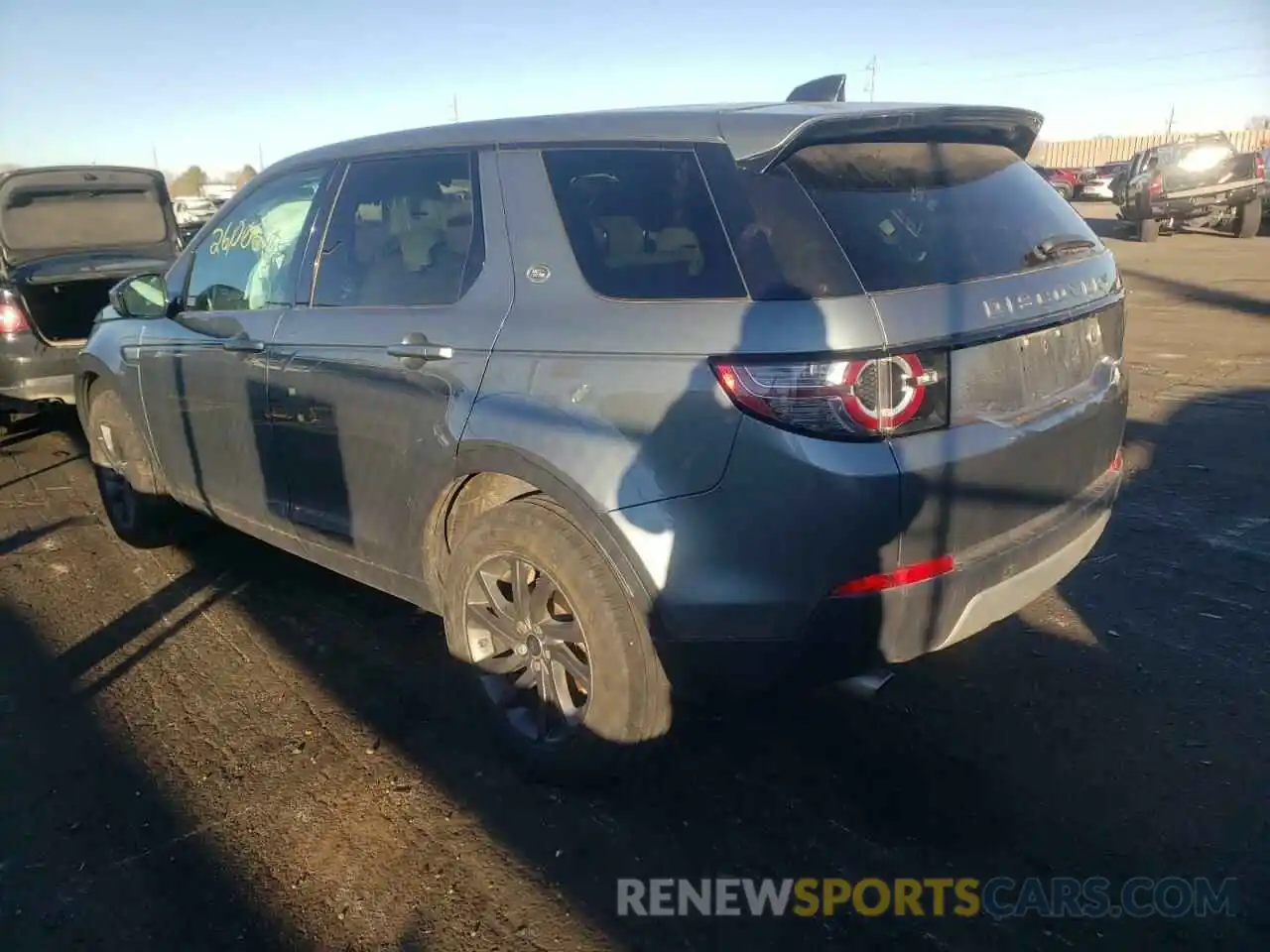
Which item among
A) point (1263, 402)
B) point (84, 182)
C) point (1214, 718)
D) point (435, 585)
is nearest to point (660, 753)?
point (435, 585)

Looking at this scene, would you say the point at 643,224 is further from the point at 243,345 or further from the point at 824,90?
the point at 243,345

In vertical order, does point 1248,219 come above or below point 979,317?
below

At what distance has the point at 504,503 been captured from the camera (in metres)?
2.98

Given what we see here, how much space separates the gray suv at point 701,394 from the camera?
2346mm

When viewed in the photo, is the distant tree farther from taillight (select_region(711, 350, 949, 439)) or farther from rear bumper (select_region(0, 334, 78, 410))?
taillight (select_region(711, 350, 949, 439))

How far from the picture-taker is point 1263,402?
6.82 meters

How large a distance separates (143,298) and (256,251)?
3.11 ft

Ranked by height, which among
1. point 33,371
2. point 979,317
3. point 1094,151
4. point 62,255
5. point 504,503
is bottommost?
point 1094,151

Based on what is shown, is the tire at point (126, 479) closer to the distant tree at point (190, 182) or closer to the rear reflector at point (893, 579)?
the rear reflector at point (893, 579)

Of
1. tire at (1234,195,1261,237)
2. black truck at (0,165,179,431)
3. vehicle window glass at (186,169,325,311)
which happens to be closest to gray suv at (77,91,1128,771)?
vehicle window glass at (186,169,325,311)

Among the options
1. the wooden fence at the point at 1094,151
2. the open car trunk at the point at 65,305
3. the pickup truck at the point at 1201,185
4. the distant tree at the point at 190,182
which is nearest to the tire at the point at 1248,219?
the pickup truck at the point at 1201,185

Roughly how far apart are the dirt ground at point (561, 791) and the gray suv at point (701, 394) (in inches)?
15.2

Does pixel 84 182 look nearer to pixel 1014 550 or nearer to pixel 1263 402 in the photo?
pixel 1014 550

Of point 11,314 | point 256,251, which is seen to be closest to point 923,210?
point 256,251
